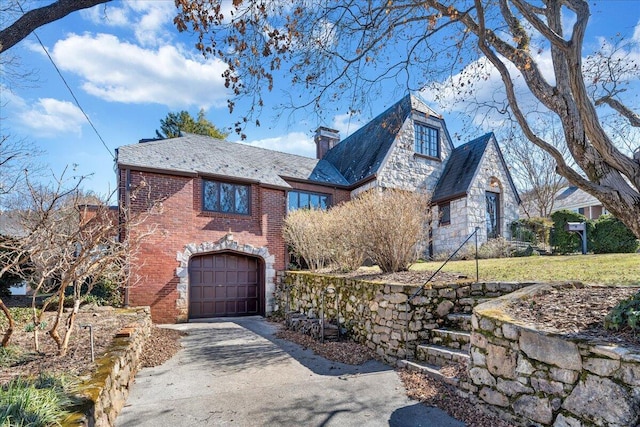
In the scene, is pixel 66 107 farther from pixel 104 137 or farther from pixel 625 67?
pixel 625 67

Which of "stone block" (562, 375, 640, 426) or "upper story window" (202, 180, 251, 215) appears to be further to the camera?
"upper story window" (202, 180, 251, 215)

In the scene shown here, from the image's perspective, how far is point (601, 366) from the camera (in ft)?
8.80

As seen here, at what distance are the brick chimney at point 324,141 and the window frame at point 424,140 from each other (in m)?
5.51

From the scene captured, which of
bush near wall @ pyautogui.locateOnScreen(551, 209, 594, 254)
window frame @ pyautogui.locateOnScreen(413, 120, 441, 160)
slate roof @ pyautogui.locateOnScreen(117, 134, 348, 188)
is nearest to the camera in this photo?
slate roof @ pyautogui.locateOnScreen(117, 134, 348, 188)

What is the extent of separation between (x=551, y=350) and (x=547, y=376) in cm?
26

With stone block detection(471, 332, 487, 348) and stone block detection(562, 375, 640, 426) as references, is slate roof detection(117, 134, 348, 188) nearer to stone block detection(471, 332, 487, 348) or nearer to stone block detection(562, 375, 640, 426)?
stone block detection(471, 332, 487, 348)

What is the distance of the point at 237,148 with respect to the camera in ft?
44.9

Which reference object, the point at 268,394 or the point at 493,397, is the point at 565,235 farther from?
the point at 268,394

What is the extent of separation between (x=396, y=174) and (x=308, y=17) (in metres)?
9.15

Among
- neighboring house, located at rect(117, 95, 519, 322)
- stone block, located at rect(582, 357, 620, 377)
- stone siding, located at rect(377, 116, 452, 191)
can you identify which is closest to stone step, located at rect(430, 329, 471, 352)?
stone block, located at rect(582, 357, 620, 377)

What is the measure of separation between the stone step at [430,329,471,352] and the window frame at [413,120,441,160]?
10449 millimetres

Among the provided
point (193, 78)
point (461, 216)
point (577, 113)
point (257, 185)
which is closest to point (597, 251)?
point (461, 216)

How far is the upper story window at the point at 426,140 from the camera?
48.0 feet

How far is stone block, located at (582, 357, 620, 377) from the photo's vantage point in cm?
261
